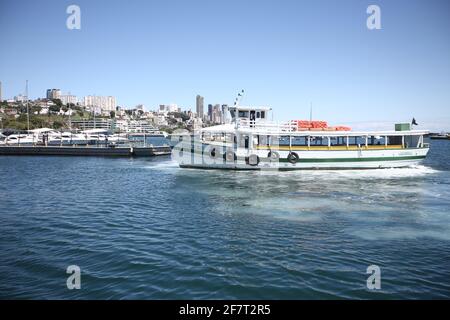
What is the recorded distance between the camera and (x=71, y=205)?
23.9m

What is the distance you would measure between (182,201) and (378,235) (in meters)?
13.7

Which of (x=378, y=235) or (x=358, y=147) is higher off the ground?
(x=358, y=147)

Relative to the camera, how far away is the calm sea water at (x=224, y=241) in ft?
38.3

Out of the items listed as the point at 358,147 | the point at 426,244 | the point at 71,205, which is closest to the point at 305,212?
the point at 426,244

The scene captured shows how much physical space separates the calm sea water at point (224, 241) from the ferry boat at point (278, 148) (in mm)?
11422

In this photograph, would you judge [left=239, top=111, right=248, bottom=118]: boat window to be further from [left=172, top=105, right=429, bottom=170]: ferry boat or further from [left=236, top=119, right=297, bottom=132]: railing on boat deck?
[left=236, top=119, right=297, bottom=132]: railing on boat deck

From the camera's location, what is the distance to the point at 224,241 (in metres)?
16.2

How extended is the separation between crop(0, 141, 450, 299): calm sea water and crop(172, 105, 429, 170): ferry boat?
11.4m

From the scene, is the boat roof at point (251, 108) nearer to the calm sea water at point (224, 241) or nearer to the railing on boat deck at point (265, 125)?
the railing on boat deck at point (265, 125)

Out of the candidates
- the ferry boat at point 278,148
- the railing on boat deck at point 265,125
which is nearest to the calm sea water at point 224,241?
the ferry boat at point 278,148

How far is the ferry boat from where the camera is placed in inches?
1654

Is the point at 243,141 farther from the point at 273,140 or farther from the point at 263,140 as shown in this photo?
the point at 273,140

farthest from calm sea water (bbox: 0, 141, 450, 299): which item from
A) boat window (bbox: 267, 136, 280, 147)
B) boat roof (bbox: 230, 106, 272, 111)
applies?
boat roof (bbox: 230, 106, 272, 111)
